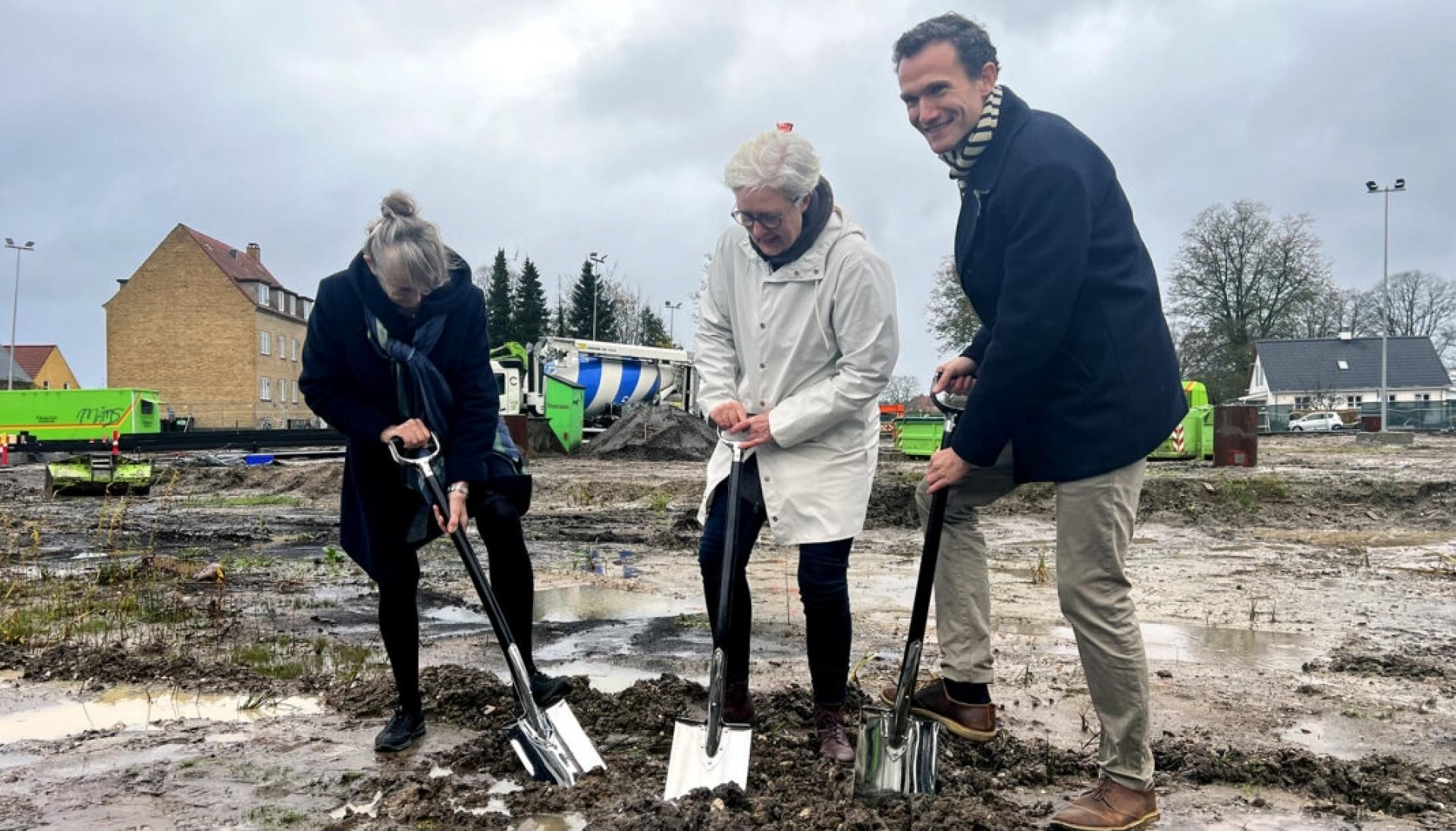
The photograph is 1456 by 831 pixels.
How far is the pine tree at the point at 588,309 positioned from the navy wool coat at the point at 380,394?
59.5 meters

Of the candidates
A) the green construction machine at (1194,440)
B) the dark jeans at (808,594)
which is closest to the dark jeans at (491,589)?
the dark jeans at (808,594)

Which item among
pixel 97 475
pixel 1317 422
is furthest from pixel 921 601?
pixel 1317 422

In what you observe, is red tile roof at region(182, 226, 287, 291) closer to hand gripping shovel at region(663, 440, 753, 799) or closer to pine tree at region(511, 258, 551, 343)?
pine tree at region(511, 258, 551, 343)

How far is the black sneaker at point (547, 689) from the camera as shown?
3566 millimetres

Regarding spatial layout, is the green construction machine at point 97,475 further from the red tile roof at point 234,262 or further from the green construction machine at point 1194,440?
the red tile roof at point 234,262

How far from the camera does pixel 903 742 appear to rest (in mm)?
2828

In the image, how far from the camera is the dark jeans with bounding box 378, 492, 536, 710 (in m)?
3.38

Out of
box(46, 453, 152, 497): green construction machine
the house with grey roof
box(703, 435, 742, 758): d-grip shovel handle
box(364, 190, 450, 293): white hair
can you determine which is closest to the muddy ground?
box(703, 435, 742, 758): d-grip shovel handle

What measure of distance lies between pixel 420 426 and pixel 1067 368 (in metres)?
2.00

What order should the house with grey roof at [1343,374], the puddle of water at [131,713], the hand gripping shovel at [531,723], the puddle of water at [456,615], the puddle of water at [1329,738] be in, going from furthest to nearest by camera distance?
the house with grey roof at [1343,374], the puddle of water at [456,615], the puddle of water at [131,713], the puddle of water at [1329,738], the hand gripping shovel at [531,723]

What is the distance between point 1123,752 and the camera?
2.62m

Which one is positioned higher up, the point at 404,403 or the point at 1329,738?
the point at 404,403

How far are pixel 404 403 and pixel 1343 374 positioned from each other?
64.9 metres

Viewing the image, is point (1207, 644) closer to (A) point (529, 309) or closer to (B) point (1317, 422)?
(B) point (1317, 422)
